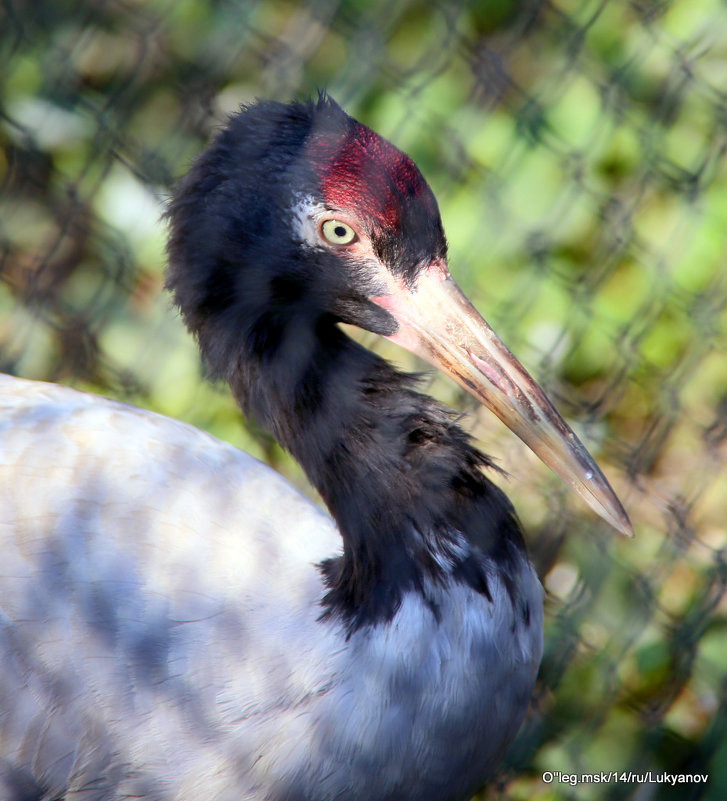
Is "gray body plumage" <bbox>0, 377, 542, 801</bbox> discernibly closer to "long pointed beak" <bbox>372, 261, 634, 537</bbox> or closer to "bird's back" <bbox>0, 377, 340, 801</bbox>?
"bird's back" <bbox>0, 377, 340, 801</bbox>

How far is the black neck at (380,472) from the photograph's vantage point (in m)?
1.30

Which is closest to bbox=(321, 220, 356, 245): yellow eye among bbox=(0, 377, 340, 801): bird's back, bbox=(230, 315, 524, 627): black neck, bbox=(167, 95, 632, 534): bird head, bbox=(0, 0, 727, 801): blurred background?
bbox=(167, 95, 632, 534): bird head

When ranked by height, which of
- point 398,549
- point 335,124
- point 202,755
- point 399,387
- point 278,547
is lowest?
point 202,755

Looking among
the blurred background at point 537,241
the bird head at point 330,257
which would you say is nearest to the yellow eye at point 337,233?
the bird head at point 330,257

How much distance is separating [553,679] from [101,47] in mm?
1839

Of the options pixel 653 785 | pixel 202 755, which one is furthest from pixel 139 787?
pixel 653 785

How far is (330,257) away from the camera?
1280 millimetres

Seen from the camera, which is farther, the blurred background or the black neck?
the blurred background

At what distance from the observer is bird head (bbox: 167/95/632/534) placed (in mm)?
1245

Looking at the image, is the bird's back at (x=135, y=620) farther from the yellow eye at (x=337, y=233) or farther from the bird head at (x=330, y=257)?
the yellow eye at (x=337, y=233)

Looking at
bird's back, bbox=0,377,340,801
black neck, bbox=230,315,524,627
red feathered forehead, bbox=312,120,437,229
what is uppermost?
red feathered forehead, bbox=312,120,437,229

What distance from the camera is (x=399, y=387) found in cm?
133

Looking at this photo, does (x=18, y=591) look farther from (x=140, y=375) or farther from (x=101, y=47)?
(x=101, y=47)

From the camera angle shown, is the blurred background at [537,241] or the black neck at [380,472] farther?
the blurred background at [537,241]
